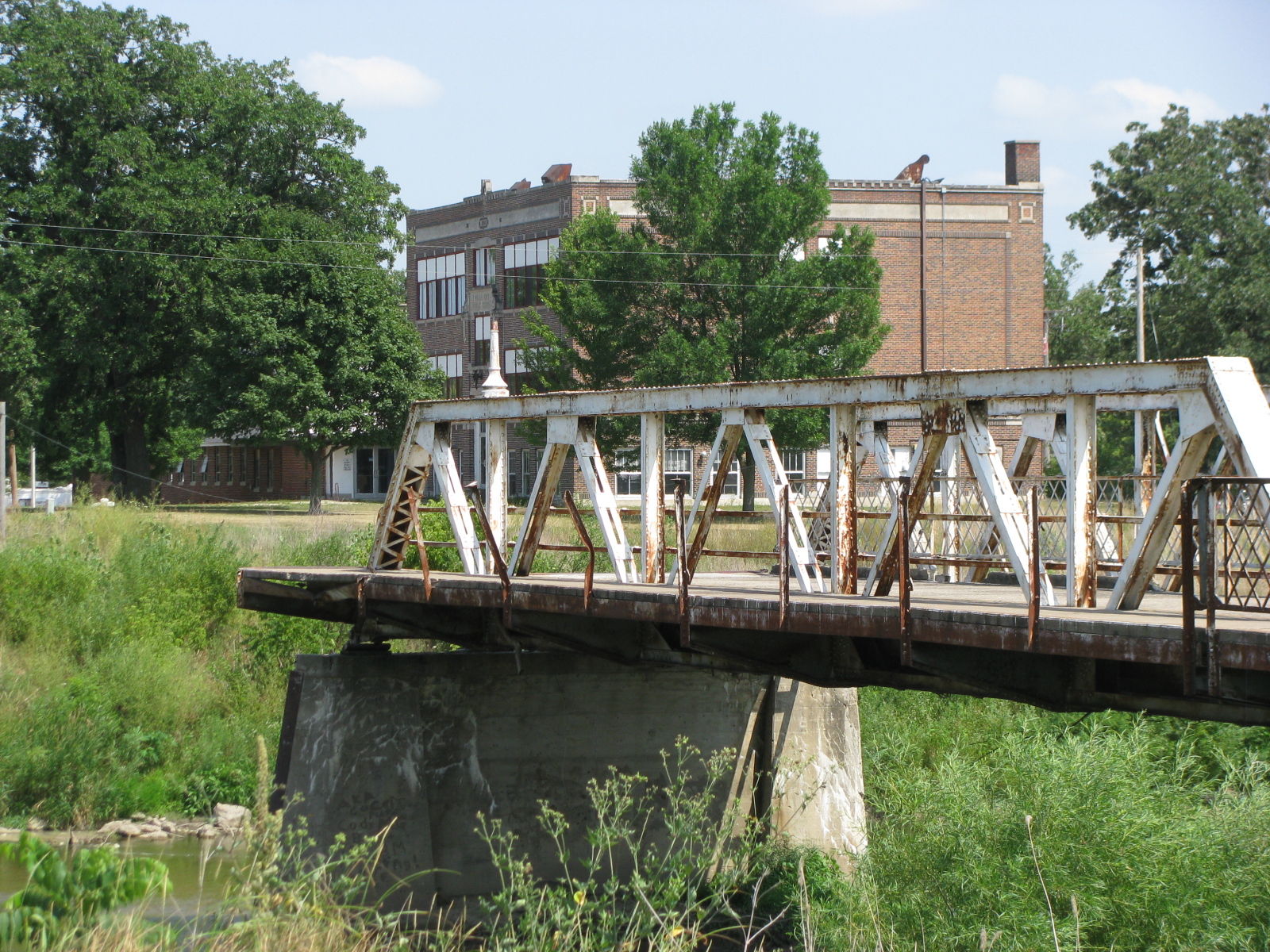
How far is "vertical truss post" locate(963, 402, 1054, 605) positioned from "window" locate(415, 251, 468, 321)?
4869 centimetres

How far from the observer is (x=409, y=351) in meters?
46.2

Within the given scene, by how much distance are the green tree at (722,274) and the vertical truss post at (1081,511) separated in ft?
103

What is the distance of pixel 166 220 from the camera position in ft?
146

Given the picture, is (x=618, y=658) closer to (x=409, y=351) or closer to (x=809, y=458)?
(x=409, y=351)

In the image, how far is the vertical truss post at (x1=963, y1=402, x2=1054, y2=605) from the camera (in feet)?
31.0

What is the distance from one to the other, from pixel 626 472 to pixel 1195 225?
85.8 feet

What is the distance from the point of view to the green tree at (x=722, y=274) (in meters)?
41.8

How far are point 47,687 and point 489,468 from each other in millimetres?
13317

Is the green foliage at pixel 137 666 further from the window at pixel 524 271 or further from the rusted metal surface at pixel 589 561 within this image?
the window at pixel 524 271

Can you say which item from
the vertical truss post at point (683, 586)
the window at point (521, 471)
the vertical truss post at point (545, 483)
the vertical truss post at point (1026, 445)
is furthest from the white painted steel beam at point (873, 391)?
the window at point (521, 471)

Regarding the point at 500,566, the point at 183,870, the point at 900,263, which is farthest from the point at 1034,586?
the point at 900,263

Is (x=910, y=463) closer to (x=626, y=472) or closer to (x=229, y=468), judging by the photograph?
(x=626, y=472)

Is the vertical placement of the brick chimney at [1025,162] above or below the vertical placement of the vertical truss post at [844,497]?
above

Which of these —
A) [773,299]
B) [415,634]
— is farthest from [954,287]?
[415,634]
